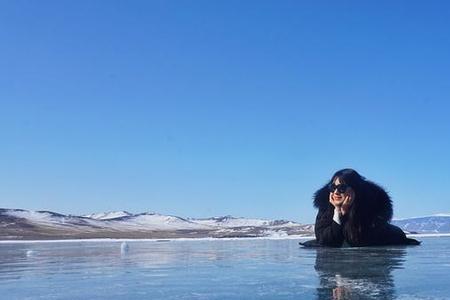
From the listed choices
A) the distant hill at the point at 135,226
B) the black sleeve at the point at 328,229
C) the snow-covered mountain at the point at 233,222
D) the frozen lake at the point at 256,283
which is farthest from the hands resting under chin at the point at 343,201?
the snow-covered mountain at the point at 233,222

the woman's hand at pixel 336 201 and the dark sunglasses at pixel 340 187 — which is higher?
the dark sunglasses at pixel 340 187

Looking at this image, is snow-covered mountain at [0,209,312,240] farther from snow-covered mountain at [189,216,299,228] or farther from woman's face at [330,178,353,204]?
woman's face at [330,178,353,204]

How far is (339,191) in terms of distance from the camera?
9656mm

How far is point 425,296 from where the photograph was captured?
14.3 feet

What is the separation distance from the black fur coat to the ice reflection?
5.54ft

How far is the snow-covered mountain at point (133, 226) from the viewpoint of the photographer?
319 feet

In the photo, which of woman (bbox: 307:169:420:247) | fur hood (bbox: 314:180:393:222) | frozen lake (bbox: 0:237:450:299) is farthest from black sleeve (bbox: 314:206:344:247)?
frozen lake (bbox: 0:237:450:299)

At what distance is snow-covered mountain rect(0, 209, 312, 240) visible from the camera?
97.1 meters

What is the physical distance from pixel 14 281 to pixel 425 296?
15.2 ft

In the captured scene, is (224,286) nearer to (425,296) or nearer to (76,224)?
(425,296)

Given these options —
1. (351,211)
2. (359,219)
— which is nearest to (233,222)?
(359,219)

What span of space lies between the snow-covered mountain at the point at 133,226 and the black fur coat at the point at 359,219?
80295 millimetres

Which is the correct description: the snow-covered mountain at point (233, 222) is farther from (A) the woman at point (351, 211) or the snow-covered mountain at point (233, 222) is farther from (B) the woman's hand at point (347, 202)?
(B) the woman's hand at point (347, 202)

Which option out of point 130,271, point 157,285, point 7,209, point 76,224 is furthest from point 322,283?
point 7,209
